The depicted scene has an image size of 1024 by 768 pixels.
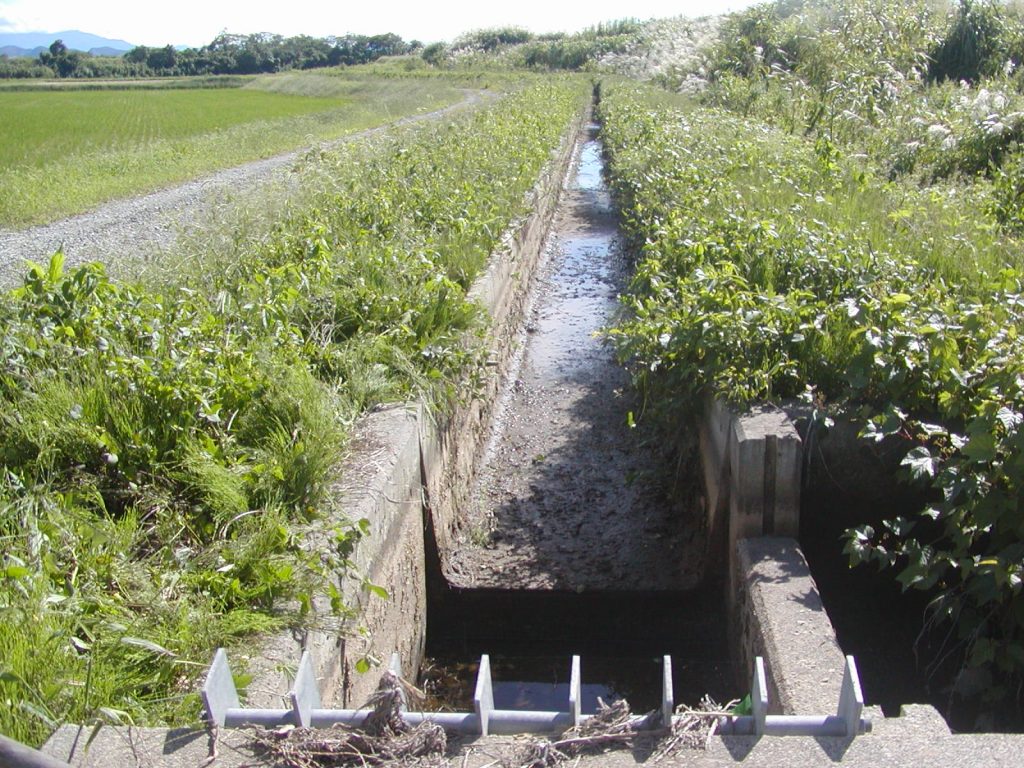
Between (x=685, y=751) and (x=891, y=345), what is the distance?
2.11m

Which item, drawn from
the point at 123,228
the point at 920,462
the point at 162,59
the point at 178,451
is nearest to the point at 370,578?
the point at 178,451

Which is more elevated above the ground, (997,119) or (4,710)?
(997,119)

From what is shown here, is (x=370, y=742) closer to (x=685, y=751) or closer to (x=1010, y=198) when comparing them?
(x=685, y=751)

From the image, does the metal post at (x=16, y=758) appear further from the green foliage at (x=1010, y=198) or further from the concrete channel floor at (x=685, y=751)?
the green foliage at (x=1010, y=198)

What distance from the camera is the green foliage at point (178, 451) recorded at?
7.86 ft

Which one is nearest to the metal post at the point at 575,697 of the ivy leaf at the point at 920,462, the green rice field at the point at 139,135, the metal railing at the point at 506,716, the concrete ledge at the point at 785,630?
the metal railing at the point at 506,716

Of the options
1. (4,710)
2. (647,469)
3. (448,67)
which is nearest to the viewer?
(4,710)

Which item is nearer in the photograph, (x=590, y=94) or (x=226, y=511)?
(x=226, y=511)

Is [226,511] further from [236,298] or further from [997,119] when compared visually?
[997,119]

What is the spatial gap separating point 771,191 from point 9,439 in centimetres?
574

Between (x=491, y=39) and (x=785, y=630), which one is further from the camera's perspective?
(x=491, y=39)

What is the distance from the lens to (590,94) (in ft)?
111

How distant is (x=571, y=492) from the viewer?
5477mm

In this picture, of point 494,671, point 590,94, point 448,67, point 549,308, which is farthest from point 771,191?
point 448,67
